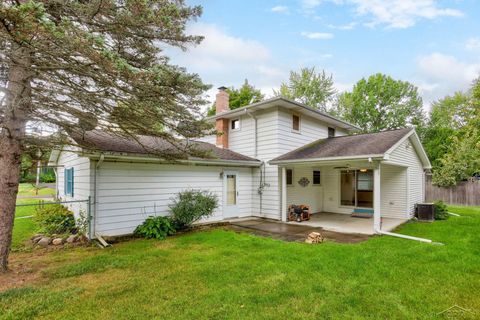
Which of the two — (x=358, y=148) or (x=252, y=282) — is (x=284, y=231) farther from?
(x=252, y=282)

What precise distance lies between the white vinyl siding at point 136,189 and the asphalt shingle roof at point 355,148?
3.56 m

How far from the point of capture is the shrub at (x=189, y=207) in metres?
8.28

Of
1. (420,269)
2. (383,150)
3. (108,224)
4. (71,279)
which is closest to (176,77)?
(71,279)

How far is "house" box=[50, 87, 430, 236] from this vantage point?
7.54m

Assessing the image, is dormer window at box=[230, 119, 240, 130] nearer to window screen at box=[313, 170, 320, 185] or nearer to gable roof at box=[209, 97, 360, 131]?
gable roof at box=[209, 97, 360, 131]

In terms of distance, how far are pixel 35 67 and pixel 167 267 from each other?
420cm

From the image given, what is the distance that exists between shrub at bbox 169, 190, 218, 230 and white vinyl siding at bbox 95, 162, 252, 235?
1.55 feet

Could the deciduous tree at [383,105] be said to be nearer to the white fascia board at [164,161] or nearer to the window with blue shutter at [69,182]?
the white fascia board at [164,161]

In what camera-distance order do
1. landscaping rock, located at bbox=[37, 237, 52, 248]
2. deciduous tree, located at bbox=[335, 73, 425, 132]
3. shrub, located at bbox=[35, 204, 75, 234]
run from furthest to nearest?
1. deciduous tree, located at bbox=[335, 73, 425, 132]
2. shrub, located at bbox=[35, 204, 75, 234]
3. landscaping rock, located at bbox=[37, 237, 52, 248]

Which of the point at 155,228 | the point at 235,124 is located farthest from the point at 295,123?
the point at 155,228

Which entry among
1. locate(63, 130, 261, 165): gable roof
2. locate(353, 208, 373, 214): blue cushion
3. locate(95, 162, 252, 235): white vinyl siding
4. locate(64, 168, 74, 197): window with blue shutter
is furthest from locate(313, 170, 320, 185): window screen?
locate(64, 168, 74, 197): window with blue shutter

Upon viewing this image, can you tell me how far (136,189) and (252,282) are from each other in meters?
5.16

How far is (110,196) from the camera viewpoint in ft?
24.4

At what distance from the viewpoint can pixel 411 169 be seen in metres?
11.0
